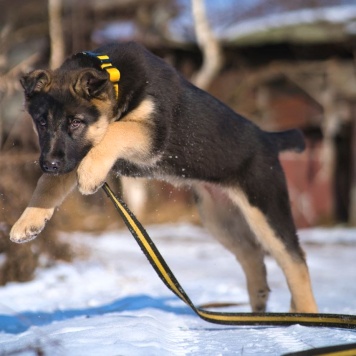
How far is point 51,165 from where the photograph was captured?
3805 mm

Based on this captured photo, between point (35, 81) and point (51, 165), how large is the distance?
622 mm

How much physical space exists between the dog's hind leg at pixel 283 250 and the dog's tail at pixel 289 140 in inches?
21.7

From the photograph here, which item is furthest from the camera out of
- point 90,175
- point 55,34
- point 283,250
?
point 55,34

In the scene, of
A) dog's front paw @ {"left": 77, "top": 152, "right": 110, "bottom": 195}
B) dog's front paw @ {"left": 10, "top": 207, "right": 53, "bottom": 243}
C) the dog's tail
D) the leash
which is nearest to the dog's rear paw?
dog's front paw @ {"left": 10, "top": 207, "right": 53, "bottom": 243}

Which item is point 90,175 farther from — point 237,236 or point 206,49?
point 206,49

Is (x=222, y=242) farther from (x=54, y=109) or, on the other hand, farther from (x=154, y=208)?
(x=154, y=208)

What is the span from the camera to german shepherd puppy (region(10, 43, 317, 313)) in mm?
4035

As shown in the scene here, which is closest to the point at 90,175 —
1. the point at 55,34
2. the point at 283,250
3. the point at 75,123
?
the point at 75,123

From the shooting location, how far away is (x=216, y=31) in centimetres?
1494

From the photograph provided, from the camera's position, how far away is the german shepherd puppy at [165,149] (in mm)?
4035

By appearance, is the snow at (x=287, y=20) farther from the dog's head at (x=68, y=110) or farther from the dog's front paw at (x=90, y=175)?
the dog's front paw at (x=90, y=175)

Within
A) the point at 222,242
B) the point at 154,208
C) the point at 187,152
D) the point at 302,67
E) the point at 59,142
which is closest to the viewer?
the point at 59,142

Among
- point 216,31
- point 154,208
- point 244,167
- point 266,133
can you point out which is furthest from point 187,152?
point 216,31

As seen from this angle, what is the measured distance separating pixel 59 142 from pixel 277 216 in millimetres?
1939
